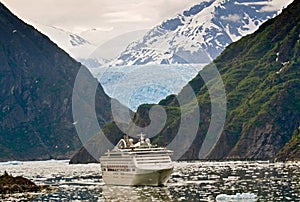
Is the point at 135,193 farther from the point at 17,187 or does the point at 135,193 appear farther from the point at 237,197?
the point at 237,197

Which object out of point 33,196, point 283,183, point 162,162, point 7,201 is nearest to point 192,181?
point 162,162

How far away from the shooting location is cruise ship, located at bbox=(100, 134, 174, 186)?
472ft

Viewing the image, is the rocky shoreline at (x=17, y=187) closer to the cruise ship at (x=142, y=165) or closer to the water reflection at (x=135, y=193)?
the water reflection at (x=135, y=193)

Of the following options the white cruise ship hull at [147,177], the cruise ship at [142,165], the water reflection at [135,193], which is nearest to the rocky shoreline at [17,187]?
the water reflection at [135,193]

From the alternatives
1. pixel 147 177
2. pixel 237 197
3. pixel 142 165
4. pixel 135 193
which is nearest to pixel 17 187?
pixel 142 165

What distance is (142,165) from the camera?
474 feet

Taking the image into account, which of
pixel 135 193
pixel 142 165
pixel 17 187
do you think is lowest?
pixel 135 193

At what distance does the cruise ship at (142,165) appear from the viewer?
143875 mm

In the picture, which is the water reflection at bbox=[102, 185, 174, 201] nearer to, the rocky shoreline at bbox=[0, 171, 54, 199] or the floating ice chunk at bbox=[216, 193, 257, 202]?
the floating ice chunk at bbox=[216, 193, 257, 202]

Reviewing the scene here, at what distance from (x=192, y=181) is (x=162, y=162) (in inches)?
316

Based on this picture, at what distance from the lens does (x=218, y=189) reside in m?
126

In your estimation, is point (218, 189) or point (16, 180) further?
point (16, 180)

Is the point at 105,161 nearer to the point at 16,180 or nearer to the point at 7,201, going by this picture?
the point at 16,180

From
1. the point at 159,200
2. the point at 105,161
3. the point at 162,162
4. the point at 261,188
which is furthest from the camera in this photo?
the point at 105,161
